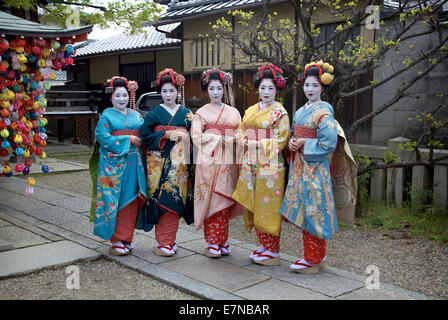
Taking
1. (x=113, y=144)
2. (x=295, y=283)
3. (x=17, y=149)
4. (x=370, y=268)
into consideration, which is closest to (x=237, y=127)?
(x=113, y=144)

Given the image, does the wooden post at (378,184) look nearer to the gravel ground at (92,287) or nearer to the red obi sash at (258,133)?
the red obi sash at (258,133)

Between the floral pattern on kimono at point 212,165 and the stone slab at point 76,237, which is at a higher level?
the floral pattern on kimono at point 212,165

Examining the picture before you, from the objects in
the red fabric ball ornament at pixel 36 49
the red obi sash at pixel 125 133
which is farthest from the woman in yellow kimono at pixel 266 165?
the red fabric ball ornament at pixel 36 49

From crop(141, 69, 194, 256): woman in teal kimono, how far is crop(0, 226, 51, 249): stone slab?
1.47 m

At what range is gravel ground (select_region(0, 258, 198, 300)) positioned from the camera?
3703 mm

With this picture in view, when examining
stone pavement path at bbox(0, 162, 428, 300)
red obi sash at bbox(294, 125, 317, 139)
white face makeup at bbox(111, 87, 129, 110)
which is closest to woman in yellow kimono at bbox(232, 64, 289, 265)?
red obi sash at bbox(294, 125, 317, 139)

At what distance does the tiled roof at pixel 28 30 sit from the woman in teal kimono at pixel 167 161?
1.15 m

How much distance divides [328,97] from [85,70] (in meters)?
14.3

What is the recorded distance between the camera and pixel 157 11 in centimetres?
1014

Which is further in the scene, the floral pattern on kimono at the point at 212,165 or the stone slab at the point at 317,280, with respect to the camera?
the floral pattern on kimono at the point at 212,165

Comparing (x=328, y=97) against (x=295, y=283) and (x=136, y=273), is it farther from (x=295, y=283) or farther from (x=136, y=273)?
(x=136, y=273)

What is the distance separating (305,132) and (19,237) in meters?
3.64

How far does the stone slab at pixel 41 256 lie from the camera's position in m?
4.24

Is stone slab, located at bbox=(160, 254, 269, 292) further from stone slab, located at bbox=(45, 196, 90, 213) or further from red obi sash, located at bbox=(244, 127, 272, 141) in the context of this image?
stone slab, located at bbox=(45, 196, 90, 213)
